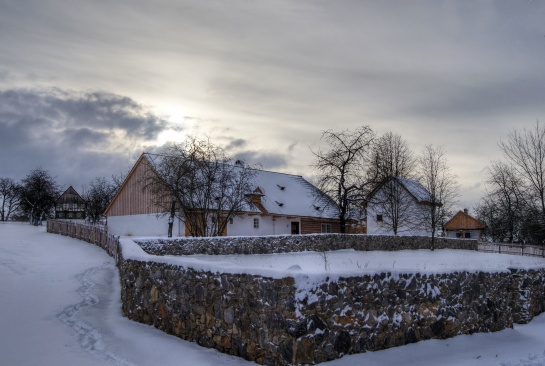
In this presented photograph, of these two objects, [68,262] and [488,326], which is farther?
[68,262]

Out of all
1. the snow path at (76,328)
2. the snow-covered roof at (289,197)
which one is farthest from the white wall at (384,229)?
the snow path at (76,328)

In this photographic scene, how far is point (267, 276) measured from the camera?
6996 mm

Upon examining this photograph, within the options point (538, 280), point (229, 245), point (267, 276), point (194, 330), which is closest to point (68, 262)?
point (229, 245)

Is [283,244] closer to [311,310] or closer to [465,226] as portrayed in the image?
[311,310]

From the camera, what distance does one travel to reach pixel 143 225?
3831 centimetres

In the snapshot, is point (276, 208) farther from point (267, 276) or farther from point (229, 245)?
point (267, 276)

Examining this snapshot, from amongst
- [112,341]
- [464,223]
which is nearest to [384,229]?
[464,223]

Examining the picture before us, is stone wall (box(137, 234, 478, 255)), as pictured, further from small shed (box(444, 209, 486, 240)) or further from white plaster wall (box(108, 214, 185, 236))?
small shed (box(444, 209, 486, 240))

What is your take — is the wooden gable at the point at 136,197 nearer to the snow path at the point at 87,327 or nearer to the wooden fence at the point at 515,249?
the snow path at the point at 87,327

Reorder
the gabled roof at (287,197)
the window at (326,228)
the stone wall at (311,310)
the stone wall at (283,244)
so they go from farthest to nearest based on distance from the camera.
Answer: the window at (326,228)
the gabled roof at (287,197)
the stone wall at (283,244)
the stone wall at (311,310)

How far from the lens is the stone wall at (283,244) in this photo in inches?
809

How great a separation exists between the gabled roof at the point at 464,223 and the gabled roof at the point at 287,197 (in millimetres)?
23289

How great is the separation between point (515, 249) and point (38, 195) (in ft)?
176

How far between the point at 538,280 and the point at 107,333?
1019 cm
